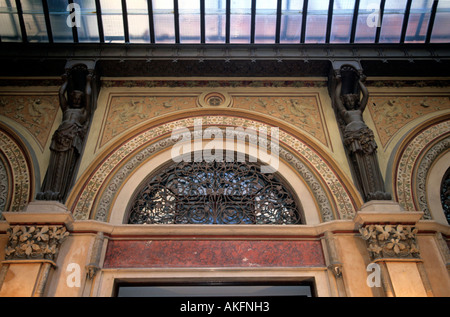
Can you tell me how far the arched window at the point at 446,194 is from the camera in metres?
5.89

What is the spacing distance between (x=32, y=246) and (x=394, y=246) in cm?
500

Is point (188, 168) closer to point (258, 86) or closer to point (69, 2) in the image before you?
point (258, 86)

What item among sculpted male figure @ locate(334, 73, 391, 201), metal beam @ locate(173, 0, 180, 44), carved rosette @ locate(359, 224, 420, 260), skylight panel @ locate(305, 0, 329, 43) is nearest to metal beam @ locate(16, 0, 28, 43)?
metal beam @ locate(173, 0, 180, 44)

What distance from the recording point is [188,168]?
21.0 feet

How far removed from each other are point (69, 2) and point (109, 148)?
2847 millimetres

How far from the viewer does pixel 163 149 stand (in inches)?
254

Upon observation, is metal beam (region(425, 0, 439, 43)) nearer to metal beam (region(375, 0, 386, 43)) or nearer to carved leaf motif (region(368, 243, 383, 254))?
metal beam (region(375, 0, 386, 43))

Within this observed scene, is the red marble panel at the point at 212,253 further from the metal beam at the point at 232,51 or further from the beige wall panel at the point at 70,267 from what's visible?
the metal beam at the point at 232,51

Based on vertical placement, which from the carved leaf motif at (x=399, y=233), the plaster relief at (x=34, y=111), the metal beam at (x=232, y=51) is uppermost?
the metal beam at (x=232, y=51)

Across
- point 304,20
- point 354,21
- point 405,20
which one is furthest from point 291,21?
point 405,20

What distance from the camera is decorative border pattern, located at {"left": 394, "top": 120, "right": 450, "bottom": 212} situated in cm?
571

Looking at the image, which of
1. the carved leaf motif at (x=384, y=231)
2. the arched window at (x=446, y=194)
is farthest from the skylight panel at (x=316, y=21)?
the carved leaf motif at (x=384, y=231)

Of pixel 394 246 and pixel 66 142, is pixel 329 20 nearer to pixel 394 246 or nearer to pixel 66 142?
pixel 394 246
